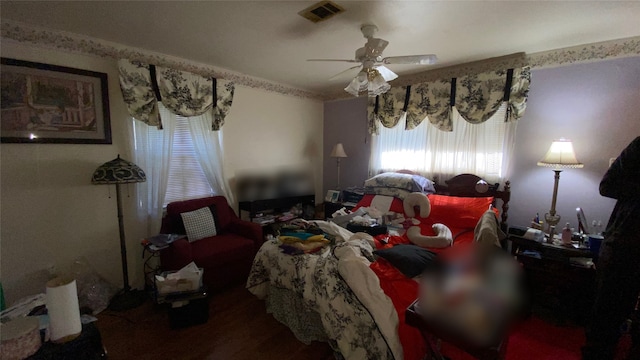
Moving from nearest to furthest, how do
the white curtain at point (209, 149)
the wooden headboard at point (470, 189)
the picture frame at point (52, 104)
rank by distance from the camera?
the picture frame at point (52, 104) → the wooden headboard at point (470, 189) → the white curtain at point (209, 149)

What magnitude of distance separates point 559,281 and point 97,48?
4.42m

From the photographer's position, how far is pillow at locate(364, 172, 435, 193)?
10.3 ft

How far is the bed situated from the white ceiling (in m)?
1.59

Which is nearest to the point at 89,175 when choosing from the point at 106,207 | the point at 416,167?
the point at 106,207

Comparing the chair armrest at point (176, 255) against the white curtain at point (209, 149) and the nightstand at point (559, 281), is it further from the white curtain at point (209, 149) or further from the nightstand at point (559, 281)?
the nightstand at point (559, 281)

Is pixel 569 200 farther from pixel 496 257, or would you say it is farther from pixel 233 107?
pixel 233 107

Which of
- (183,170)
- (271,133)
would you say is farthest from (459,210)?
(183,170)

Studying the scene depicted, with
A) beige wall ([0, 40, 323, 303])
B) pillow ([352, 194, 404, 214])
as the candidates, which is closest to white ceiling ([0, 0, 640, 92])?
beige wall ([0, 40, 323, 303])

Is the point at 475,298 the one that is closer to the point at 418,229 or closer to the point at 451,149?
the point at 418,229

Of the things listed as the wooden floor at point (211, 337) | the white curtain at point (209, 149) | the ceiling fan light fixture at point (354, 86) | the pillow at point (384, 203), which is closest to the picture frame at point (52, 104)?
the white curtain at point (209, 149)

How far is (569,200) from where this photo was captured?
8.32ft

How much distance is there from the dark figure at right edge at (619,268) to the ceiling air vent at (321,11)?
204 cm

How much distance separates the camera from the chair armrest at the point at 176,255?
233 cm

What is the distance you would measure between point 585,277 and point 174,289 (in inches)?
126
